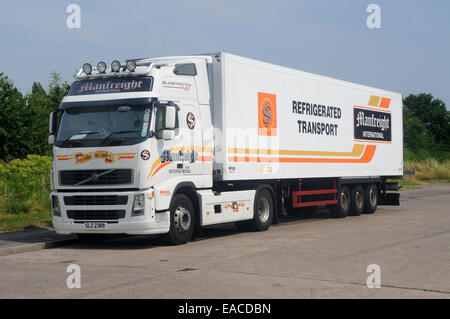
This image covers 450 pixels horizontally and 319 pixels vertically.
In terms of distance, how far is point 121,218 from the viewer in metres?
12.4

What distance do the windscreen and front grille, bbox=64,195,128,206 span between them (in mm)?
1006

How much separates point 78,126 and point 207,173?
9.36 feet

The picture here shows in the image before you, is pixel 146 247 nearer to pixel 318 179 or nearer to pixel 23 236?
pixel 23 236

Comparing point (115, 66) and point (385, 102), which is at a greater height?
point (385, 102)

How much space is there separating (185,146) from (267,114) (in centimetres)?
306

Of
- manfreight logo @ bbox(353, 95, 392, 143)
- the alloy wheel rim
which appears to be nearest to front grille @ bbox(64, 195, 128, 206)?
the alloy wheel rim

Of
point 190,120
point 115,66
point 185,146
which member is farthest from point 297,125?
point 115,66

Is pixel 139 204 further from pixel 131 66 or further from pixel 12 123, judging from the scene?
pixel 12 123

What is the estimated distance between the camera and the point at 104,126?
12602 millimetres

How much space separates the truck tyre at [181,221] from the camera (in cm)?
1283

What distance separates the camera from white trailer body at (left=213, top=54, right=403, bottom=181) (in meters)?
14.2

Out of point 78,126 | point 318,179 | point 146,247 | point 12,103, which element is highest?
point 12,103
